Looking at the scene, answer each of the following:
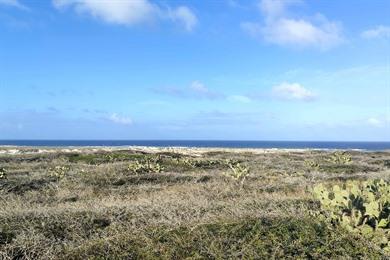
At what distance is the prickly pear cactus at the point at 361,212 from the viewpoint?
725 cm

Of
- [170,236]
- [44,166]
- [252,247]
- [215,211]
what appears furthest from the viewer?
[44,166]

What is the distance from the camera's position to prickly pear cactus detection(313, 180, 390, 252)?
7247 mm

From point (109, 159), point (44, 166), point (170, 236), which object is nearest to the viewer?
point (170, 236)

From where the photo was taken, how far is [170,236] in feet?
23.4

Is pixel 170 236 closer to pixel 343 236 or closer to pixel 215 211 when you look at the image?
pixel 215 211

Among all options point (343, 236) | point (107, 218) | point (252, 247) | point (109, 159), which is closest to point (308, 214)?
point (343, 236)

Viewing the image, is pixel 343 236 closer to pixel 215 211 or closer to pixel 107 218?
pixel 215 211

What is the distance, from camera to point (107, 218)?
27.8 ft

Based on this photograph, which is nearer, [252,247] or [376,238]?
[252,247]

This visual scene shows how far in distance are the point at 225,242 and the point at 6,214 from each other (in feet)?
12.9

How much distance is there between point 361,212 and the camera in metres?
7.81

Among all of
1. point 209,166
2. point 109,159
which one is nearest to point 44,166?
point 109,159

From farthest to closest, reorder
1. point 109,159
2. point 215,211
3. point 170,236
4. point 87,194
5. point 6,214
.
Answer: point 109,159
point 87,194
point 215,211
point 6,214
point 170,236

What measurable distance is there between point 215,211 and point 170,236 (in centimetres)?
189
